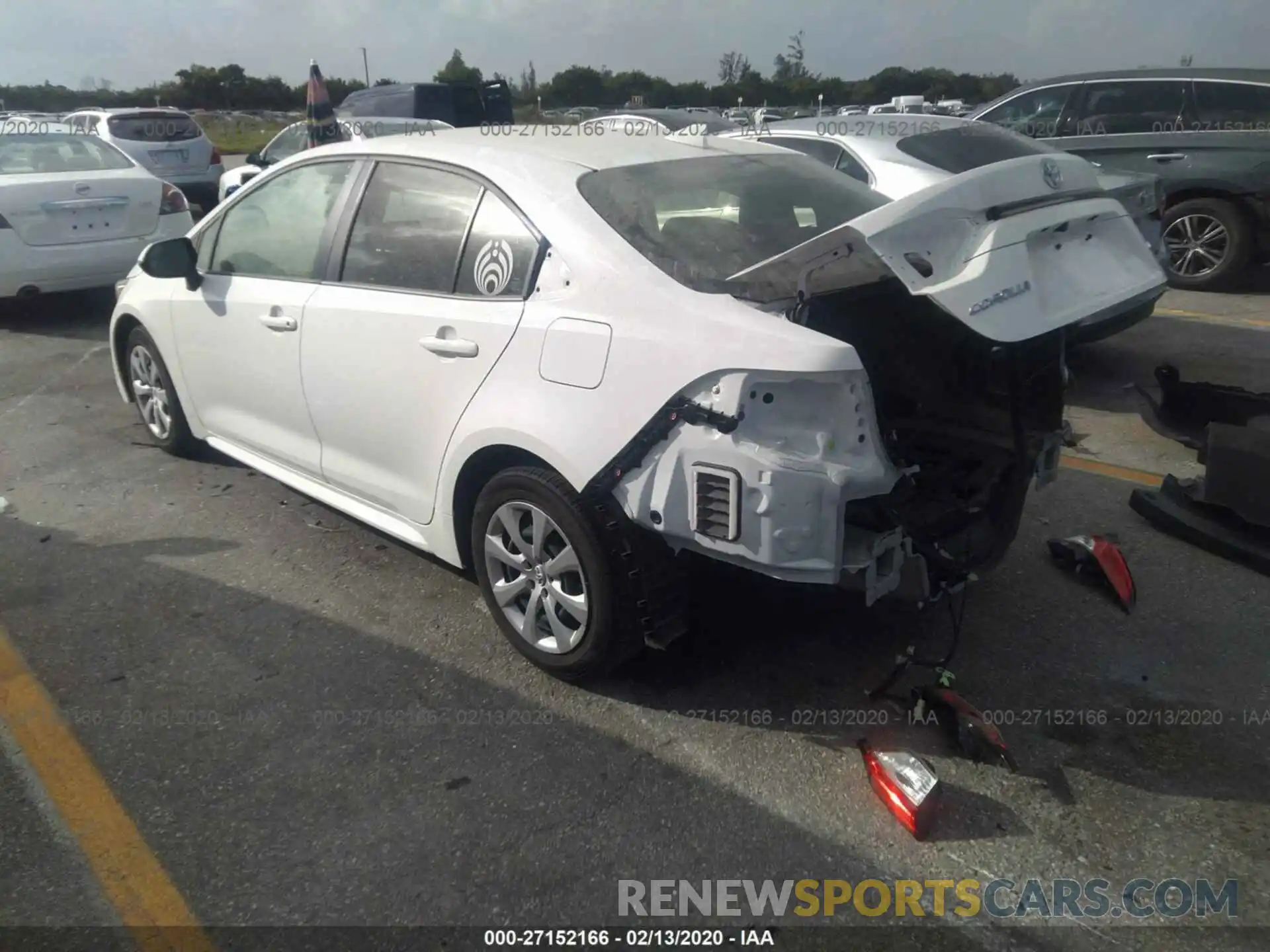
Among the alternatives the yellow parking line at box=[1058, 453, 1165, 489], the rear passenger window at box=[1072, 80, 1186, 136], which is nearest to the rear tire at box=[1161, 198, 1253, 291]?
the rear passenger window at box=[1072, 80, 1186, 136]

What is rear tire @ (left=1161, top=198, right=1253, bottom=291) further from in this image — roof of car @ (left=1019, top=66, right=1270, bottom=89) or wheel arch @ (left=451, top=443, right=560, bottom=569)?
wheel arch @ (left=451, top=443, right=560, bottom=569)

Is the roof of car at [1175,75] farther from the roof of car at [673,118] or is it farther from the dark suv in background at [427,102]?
the dark suv in background at [427,102]

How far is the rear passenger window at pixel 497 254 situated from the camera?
3.10 m

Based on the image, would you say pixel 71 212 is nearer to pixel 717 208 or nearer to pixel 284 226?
pixel 284 226

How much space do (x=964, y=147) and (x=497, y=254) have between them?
4.69 m

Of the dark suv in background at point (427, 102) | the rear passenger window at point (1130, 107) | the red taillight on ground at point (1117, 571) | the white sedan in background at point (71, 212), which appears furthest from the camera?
the dark suv in background at point (427, 102)

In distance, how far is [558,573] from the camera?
3102 mm

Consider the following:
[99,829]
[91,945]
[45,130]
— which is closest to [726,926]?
[91,945]

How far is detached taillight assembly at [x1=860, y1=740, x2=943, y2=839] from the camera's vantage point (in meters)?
2.57

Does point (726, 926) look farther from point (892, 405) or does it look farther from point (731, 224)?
point (731, 224)

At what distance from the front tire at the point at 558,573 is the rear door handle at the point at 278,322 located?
119cm

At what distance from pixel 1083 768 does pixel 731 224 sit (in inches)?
77.7

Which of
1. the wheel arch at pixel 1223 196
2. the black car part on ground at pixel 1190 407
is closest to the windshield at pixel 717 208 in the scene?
the black car part on ground at pixel 1190 407

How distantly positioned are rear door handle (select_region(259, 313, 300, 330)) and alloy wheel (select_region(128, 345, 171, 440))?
52.2 inches
